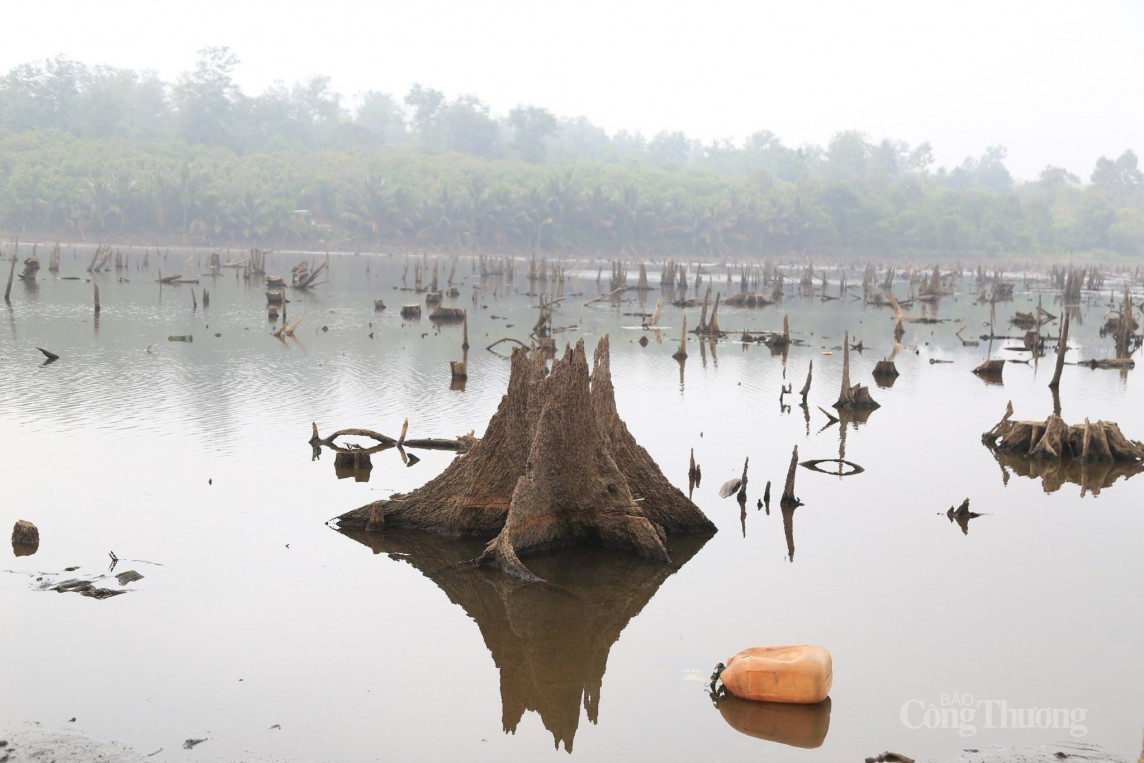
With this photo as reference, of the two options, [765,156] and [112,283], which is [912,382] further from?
[765,156]

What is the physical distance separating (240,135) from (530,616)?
4986 inches

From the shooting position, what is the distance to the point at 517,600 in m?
10.5

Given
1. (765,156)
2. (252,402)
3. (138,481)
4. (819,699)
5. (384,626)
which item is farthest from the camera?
(765,156)

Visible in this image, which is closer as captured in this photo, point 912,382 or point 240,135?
point 912,382

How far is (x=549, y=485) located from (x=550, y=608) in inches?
61.5

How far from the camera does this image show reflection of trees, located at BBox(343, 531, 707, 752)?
8742 millimetres

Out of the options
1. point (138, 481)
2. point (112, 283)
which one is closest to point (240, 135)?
point (112, 283)

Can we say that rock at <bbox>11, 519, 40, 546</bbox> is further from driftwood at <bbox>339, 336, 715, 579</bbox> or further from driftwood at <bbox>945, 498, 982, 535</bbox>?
driftwood at <bbox>945, 498, 982, 535</bbox>

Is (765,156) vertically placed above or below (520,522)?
above

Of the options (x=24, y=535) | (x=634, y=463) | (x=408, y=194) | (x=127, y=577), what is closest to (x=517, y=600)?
(x=634, y=463)

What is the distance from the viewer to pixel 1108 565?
12930mm

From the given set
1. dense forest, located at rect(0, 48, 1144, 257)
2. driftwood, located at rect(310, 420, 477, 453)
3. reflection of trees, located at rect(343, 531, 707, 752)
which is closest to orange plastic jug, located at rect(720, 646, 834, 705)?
A: reflection of trees, located at rect(343, 531, 707, 752)

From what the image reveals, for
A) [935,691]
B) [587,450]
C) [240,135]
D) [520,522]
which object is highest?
[240,135]

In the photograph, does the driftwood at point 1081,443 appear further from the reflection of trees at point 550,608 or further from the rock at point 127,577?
the rock at point 127,577
